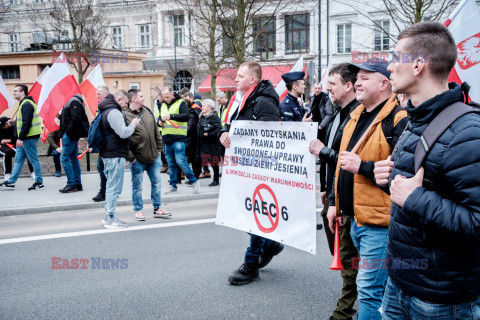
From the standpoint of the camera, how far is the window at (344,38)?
33.1 metres

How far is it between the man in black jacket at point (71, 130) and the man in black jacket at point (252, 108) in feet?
18.7

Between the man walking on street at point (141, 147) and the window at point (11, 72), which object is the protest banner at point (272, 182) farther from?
the window at point (11, 72)

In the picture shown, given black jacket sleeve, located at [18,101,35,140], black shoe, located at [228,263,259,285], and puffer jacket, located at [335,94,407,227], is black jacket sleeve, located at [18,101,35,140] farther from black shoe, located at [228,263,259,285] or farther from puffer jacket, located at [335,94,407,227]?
puffer jacket, located at [335,94,407,227]

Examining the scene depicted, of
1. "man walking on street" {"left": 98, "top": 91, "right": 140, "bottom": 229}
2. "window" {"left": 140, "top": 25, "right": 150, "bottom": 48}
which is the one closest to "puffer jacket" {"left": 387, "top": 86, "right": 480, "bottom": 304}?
"man walking on street" {"left": 98, "top": 91, "right": 140, "bottom": 229}

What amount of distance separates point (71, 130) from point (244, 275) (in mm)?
6148

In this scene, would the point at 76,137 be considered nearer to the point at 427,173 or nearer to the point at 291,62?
the point at 427,173

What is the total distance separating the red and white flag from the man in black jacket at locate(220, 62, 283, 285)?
7.38 feet

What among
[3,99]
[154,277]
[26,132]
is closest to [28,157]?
[26,132]

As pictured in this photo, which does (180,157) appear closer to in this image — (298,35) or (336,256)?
(336,256)

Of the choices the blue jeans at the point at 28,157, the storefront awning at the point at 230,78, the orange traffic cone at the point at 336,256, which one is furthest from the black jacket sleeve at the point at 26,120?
the storefront awning at the point at 230,78

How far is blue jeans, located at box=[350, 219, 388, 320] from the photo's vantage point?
2879mm

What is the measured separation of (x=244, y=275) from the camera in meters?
4.52

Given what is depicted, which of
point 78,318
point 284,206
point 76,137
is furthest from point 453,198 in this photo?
point 76,137

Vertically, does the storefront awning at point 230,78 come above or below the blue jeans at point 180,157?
above
